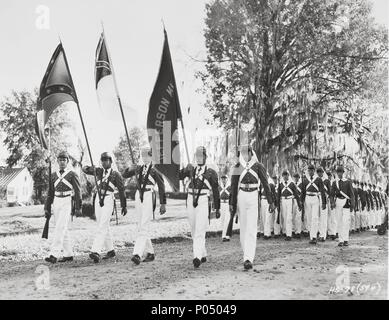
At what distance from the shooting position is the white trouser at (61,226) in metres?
9.27

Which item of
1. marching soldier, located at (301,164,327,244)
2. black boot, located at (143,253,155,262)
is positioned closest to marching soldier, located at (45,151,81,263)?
black boot, located at (143,253,155,262)

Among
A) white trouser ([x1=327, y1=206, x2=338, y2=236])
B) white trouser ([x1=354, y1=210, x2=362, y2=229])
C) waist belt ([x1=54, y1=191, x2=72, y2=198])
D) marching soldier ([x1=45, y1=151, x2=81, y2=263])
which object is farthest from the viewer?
white trouser ([x1=354, y1=210, x2=362, y2=229])

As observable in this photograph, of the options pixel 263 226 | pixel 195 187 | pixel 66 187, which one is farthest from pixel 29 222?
pixel 195 187

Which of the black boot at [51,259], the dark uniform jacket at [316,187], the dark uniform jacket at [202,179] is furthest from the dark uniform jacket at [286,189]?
the black boot at [51,259]

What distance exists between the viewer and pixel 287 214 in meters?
14.2

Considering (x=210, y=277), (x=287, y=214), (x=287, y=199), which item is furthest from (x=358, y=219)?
(x=210, y=277)

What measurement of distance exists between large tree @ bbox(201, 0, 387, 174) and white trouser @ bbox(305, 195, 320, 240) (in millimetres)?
4340

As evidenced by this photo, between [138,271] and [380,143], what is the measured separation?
13567 millimetres

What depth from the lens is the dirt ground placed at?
6.64 metres

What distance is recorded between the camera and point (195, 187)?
899 centimetres

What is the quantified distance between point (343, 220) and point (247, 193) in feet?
15.9

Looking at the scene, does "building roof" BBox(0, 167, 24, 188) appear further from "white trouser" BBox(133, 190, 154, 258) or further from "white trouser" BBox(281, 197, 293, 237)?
"white trouser" BBox(133, 190, 154, 258)

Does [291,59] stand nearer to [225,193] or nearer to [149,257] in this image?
[225,193]

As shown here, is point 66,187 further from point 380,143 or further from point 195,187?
point 380,143
